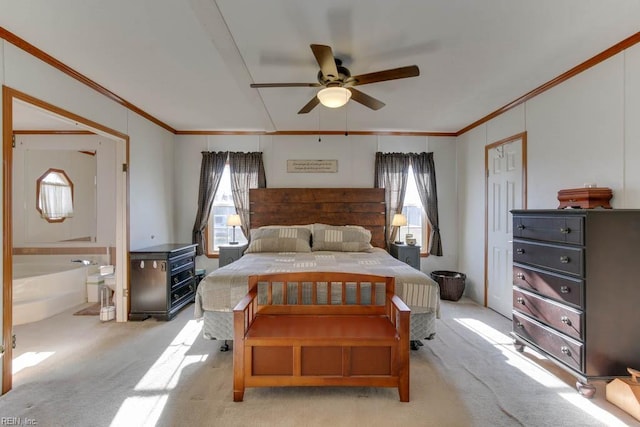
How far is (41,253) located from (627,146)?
7143mm

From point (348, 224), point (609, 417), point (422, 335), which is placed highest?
point (348, 224)

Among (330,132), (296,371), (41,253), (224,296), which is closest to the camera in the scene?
(296,371)

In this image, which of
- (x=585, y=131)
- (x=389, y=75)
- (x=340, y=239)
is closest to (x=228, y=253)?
(x=340, y=239)

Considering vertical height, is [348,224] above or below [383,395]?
above

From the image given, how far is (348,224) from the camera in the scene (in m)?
4.68

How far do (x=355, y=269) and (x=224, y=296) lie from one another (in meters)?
1.28

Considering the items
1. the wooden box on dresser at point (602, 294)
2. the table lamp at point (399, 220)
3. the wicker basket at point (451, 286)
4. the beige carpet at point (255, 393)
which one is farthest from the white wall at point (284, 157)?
the wooden box on dresser at point (602, 294)

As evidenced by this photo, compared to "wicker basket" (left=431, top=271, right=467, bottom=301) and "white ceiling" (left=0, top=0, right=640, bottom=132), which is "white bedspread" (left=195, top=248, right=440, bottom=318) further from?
"white ceiling" (left=0, top=0, right=640, bottom=132)

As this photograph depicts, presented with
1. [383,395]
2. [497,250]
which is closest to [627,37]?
A: [497,250]

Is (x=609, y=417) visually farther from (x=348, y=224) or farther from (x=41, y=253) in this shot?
(x=41, y=253)

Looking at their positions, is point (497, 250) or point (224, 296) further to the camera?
point (497, 250)

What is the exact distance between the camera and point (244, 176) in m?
4.81

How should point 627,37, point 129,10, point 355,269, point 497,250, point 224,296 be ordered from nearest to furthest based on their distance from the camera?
point 129,10
point 627,37
point 224,296
point 355,269
point 497,250

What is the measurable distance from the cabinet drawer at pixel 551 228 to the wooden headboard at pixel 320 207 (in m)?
2.17
